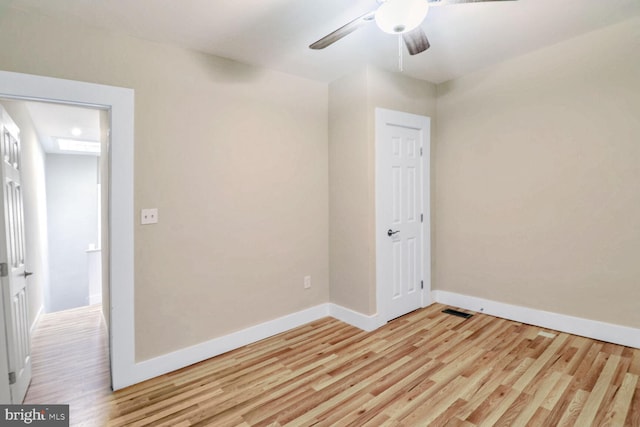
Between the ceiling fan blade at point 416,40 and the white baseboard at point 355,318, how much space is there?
2.36 meters

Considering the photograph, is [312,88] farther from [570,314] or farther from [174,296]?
[570,314]

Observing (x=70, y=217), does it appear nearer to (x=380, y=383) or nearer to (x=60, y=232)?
(x=60, y=232)

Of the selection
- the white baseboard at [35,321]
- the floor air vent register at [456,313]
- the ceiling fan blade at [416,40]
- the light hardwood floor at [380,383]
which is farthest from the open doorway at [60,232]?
the floor air vent register at [456,313]

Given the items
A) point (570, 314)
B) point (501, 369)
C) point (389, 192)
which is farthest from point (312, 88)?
point (570, 314)

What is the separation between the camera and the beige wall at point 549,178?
254 centimetres

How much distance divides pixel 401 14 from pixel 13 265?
2.90 m

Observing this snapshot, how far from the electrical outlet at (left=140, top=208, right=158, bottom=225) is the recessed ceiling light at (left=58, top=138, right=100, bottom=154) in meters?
3.79

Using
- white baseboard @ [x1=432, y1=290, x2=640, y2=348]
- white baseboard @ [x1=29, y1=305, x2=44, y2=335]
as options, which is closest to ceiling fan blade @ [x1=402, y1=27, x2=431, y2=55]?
white baseboard @ [x1=432, y1=290, x2=640, y2=348]

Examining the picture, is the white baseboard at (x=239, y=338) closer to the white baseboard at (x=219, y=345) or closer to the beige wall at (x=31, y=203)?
the white baseboard at (x=219, y=345)

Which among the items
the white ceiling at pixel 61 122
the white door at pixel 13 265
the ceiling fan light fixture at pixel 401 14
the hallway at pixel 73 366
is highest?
the white ceiling at pixel 61 122

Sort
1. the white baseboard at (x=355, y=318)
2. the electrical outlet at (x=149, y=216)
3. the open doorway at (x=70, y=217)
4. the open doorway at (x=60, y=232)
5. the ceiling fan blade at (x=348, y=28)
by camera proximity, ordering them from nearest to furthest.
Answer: the ceiling fan blade at (x=348, y=28) < the electrical outlet at (x=149, y=216) < the open doorway at (x=60, y=232) < the white baseboard at (x=355, y=318) < the open doorway at (x=70, y=217)

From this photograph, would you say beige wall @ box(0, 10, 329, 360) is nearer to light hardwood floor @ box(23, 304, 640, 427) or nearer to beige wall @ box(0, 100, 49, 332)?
light hardwood floor @ box(23, 304, 640, 427)

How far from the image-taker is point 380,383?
2.22m

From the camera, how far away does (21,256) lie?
7.80 feet
